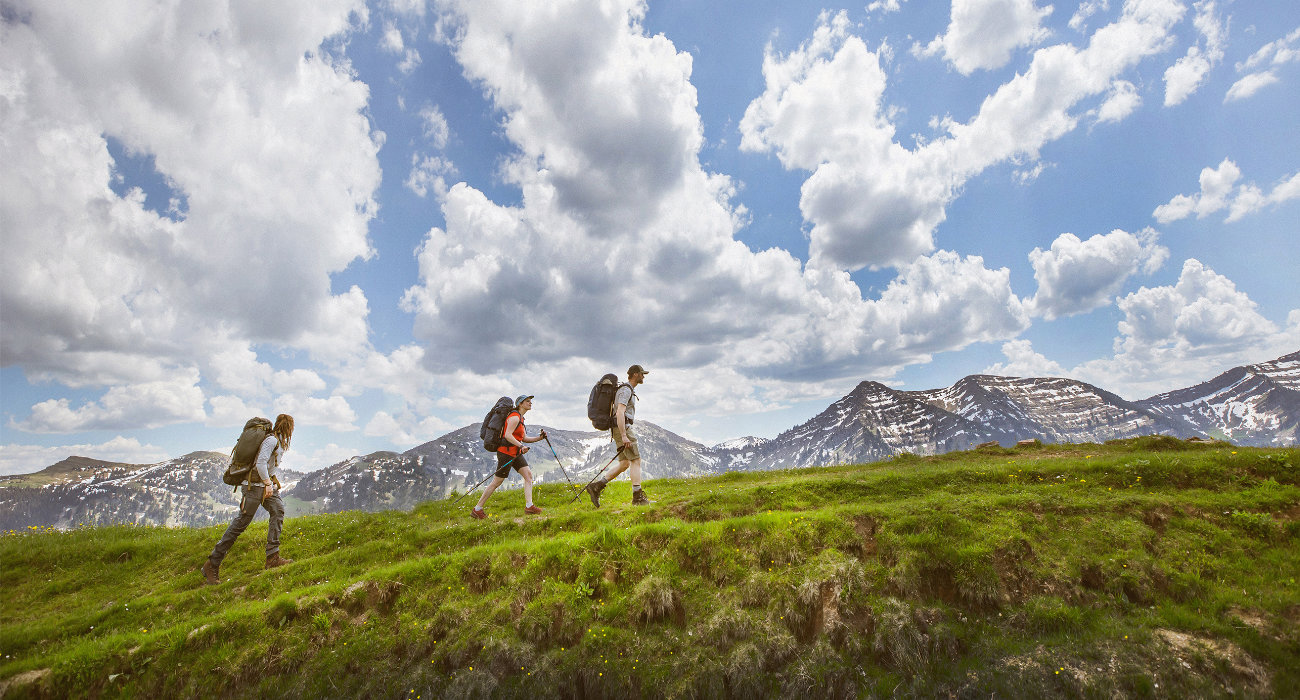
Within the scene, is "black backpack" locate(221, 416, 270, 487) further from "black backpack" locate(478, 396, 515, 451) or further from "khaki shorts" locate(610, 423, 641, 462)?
"khaki shorts" locate(610, 423, 641, 462)

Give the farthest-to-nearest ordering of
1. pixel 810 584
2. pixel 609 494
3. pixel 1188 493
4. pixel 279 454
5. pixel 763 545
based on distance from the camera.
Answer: pixel 609 494
pixel 279 454
pixel 1188 493
pixel 763 545
pixel 810 584

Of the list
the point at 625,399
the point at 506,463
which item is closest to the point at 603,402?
the point at 625,399

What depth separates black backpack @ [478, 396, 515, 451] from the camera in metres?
18.5

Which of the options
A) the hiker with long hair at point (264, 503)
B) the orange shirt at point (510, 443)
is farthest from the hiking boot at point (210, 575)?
the orange shirt at point (510, 443)

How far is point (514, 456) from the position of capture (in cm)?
1841

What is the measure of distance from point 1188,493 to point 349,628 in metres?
21.9

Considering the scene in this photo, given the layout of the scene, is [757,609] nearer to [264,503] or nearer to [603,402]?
[603,402]

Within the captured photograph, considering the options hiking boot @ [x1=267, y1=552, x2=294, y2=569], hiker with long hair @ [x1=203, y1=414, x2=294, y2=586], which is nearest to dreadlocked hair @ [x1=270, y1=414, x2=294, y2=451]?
hiker with long hair @ [x1=203, y1=414, x2=294, y2=586]

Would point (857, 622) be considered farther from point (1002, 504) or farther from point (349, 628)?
point (349, 628)

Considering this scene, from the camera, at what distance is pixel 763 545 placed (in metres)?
12.5

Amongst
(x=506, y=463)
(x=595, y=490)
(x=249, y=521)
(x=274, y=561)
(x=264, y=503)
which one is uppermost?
(x=506, y=463)

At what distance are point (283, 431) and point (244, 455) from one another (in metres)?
1.21

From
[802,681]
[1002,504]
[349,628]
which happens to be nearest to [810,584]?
[802,681]

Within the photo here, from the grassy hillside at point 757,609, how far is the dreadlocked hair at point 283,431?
3677mm
